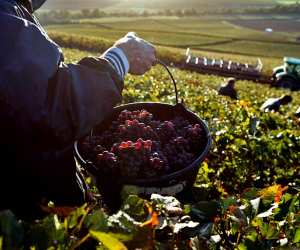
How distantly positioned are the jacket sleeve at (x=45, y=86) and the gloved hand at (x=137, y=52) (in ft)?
1.20

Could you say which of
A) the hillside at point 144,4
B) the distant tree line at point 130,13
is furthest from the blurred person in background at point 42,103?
the hillside at point 144,4

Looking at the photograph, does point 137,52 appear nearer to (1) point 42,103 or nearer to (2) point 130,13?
(1) point 42,103

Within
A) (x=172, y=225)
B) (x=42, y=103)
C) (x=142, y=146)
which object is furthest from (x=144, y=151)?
(x=172, y=225)

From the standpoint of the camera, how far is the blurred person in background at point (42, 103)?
168cm

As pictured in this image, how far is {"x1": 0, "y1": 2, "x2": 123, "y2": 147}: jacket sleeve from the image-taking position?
1664 millimetres

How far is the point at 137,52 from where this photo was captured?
2393mm

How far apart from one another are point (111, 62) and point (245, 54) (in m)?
37.9

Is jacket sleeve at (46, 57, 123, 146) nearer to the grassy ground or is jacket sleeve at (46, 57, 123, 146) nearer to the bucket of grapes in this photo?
the bucket of grapes

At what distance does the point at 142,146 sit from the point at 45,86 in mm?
590

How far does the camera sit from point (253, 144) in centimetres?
444

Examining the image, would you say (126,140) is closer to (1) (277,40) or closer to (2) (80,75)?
(2) (80,75)

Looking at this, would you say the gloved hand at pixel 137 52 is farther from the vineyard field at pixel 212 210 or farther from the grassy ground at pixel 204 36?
the grassy ground at pixel 204 36

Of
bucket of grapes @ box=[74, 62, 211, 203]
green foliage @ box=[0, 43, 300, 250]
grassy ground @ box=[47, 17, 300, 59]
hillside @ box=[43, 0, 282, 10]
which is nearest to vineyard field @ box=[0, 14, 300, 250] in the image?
green foliage @ box=[0, 43, 300, 250]

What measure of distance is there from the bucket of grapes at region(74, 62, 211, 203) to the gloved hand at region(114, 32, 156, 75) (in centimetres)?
25
